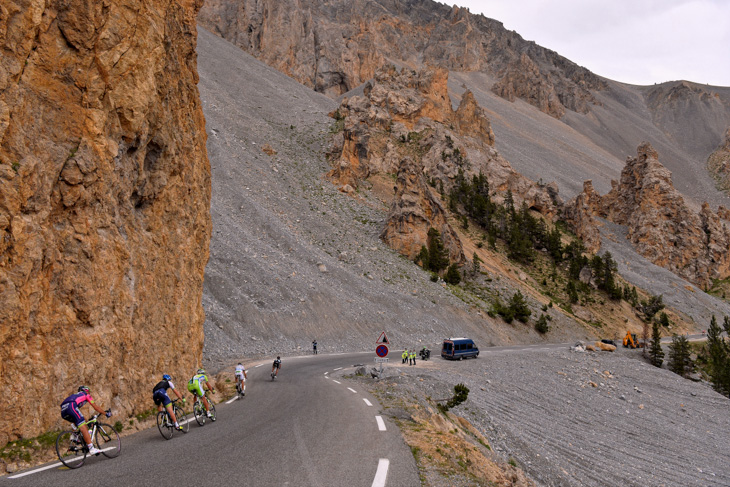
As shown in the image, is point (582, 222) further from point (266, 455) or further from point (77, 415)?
point (77, 415)

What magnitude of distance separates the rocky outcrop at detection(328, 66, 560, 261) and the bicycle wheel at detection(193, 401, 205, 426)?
44.1 meters

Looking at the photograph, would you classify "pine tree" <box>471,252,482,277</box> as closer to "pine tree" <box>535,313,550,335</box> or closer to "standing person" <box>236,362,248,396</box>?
"pine tree" <box>535,313,550,335</box>

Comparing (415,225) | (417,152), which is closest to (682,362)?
(415,225)

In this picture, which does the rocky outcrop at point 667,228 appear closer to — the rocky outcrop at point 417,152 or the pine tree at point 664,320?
the rocky outcrop at point 417,152

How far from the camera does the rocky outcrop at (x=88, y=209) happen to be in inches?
322

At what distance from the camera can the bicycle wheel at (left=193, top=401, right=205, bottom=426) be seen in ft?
36.5

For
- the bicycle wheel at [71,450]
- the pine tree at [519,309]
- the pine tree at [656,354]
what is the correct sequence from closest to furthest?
the bicycle wheel at [71,450] → the pine tree at [656,354] → the pine tree at [519,309]

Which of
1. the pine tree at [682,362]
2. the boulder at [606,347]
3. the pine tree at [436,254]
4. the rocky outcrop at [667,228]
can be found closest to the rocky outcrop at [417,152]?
the pine tree at [436,254]

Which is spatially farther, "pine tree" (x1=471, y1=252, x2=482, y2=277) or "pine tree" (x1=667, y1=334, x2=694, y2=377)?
"pine tree" (x1=471, y1=252, x2=482, y2=277)

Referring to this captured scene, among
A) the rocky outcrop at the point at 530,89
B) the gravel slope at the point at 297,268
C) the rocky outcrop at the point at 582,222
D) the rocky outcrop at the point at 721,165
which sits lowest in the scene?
the gravel slope at the point at 297,268

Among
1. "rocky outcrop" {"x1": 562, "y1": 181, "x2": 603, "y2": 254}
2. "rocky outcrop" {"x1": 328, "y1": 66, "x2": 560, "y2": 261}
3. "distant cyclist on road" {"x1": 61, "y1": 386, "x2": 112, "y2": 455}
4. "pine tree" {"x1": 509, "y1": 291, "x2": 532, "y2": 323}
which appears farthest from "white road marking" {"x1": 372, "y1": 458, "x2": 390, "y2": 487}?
"rocky outcrop" {"x1": 562, "y1": 181, "x2": 603, "y2": 254}

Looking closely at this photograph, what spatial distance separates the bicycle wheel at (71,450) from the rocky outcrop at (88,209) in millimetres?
583

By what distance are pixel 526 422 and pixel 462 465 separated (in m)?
11.9

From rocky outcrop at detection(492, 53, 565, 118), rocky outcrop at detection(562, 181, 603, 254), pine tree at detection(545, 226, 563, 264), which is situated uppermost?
rocky outcrop at detection(492, 53, 565, 118)
